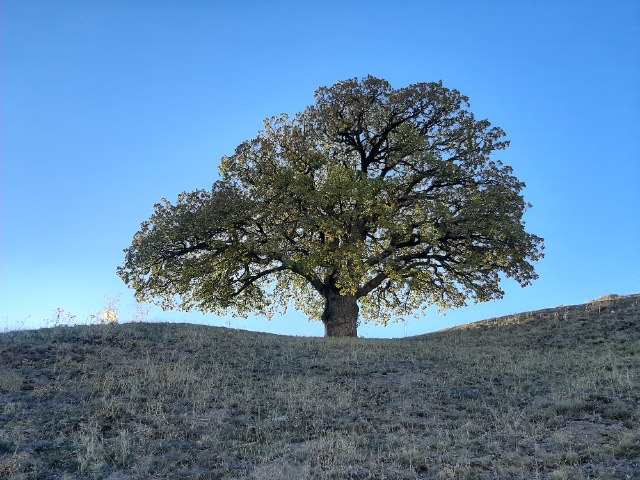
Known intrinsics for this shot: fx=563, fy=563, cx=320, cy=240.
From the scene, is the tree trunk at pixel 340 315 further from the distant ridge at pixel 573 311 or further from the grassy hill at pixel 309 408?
the distant ridge at pixel 573 311

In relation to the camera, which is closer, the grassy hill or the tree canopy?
the grassy hill

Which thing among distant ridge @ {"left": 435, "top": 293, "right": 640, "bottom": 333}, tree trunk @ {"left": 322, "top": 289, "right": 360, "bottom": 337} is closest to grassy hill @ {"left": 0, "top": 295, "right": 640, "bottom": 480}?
distant ridge @ {"left": 435, "top": 293, "right": 640, "bottom": 333}

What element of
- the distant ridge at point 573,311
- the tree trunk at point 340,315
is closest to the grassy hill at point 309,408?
the distant ridge at point 573,311

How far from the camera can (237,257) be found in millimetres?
28359

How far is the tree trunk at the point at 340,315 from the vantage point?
2889 centimetres

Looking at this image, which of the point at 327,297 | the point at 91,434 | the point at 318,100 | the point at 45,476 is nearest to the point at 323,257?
the point at 327,297

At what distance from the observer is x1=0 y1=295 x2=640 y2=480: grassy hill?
33.3 feet

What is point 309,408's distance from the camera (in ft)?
45.1

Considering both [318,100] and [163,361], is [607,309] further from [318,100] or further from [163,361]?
[163,361]

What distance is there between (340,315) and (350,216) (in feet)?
18.1

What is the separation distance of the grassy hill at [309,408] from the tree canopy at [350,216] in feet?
18.5

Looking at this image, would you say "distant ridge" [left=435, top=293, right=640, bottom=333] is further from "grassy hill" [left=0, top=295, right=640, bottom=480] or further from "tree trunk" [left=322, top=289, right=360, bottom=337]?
"tree trunk" [left=322, top=289, right=360, bottom=337]

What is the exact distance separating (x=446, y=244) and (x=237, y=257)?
10.5 meters

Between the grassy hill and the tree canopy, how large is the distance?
18.5ft
